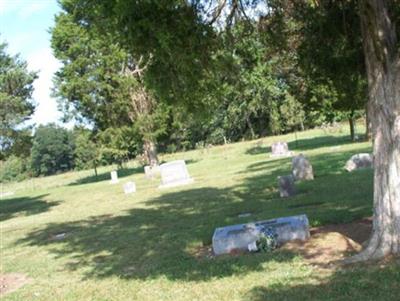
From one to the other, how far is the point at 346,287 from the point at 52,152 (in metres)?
87.5

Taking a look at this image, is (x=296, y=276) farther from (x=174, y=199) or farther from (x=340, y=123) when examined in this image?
(x=340, y=123)

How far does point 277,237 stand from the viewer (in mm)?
10406

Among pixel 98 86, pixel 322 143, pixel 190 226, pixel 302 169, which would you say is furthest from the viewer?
pixel 98 86

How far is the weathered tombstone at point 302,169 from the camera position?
20156 mm

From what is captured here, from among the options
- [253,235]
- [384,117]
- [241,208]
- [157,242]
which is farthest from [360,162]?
[384,117]

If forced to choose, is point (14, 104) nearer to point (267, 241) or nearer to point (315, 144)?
point (315, 144)

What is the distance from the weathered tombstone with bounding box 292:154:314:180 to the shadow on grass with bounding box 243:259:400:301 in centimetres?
1222

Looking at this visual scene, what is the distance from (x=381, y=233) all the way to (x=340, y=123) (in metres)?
45.3

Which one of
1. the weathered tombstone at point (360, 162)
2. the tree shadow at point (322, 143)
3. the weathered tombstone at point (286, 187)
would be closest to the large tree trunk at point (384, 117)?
the weathered tombstone at point (286, 187)

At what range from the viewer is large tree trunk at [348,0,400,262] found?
26.9 feet

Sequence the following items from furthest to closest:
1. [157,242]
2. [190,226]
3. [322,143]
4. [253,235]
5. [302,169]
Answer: [322,143]
[302,169]
[190,226]
[157,242]
[253,235]

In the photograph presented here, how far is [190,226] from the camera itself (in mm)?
14414

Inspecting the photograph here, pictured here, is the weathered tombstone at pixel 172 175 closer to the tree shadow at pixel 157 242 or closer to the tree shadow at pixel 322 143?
the tree shadow at pixel 157 242

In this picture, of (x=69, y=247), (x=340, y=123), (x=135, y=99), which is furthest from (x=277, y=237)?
(x=340, y=123)
